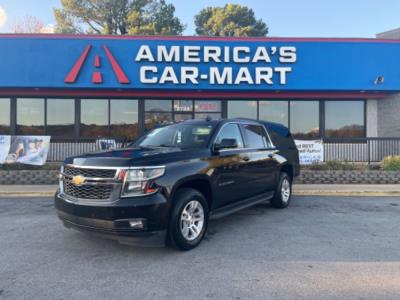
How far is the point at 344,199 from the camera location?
352 inches

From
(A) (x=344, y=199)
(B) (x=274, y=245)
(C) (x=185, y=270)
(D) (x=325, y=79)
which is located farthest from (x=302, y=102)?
(C) (x=185, y=270)

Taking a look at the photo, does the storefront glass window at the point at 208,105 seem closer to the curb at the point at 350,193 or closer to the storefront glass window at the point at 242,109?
the storefront glass window at the point at 242,109

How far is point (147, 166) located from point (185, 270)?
1.37 metres

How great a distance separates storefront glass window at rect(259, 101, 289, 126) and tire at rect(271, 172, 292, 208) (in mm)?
9328

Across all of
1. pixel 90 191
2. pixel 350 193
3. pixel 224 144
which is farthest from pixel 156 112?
pixel 90 191

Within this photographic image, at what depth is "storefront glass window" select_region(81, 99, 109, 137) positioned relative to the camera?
1645 centimetres

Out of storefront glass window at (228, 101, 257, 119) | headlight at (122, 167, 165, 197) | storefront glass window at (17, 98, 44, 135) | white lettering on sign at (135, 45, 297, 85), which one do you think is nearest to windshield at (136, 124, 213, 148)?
headlight at (122, 167, 165, 197)

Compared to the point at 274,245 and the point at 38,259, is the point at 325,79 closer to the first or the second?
the point at 274,245

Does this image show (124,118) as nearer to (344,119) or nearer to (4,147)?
(4,147)

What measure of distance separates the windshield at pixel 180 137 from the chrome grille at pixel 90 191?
4.87 ft

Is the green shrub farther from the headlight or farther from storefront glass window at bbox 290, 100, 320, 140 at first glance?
the headlight

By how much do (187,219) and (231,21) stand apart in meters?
38.3

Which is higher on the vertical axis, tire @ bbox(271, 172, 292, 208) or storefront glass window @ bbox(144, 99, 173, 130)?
storefront glass window @ bbox(144, 99, 173, 130)

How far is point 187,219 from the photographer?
495 centimetres
